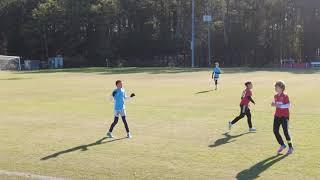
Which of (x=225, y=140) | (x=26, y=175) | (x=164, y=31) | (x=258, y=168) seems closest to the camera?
Result: (x=26, y=175)

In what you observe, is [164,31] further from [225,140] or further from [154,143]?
[154,143]

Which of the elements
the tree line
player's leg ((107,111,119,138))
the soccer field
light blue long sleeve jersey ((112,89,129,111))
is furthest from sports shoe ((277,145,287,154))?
the tree line

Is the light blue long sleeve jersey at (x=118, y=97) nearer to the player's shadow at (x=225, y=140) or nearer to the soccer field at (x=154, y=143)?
the soccer field at (x=154, y=143)

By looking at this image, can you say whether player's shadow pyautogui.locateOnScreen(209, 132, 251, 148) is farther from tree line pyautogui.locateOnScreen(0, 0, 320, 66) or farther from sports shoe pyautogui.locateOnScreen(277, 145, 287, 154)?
tree line pyautogui.locateOnScreen(0, 0, 320, 66)

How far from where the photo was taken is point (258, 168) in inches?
384

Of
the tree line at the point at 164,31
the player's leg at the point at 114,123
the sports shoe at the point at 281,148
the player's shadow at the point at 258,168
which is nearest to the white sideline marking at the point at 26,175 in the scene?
the player's shadow at the point at 258,168

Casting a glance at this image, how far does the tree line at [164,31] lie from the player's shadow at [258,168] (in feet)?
214

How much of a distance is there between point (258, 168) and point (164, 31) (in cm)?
7370

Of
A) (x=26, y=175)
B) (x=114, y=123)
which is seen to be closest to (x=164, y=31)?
(x=114, y=123)

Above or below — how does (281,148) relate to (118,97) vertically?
below

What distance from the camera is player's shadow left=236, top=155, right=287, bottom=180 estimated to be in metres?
9.20

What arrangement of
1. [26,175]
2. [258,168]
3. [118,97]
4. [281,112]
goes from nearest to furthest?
[26,175] < [258,168] < [281,112] < [118,97]

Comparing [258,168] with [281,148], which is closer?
[258,168]

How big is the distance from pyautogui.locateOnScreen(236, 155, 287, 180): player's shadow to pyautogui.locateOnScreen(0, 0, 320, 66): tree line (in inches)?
2565
